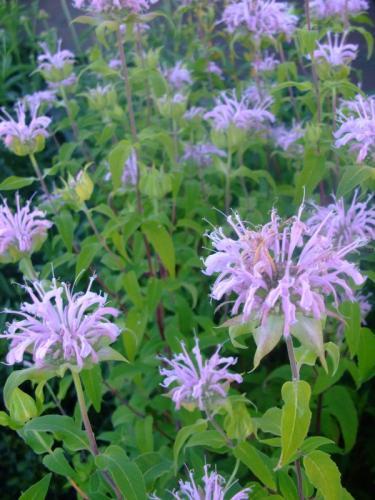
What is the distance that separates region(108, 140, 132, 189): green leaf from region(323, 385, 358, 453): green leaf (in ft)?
1.94

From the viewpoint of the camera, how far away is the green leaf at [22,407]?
84 cm

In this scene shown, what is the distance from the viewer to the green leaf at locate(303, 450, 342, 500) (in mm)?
704

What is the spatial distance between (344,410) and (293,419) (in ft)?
2.01

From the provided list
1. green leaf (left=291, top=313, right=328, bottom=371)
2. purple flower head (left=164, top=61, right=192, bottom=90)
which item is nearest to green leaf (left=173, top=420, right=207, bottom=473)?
green leaf (left=291, top=313, right=328, bottom=371)

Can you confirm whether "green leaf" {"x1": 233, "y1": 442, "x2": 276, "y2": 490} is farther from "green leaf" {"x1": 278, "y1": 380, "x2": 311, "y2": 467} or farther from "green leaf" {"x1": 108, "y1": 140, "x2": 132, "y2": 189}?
"green leaf" {"x1": 108, "y1": 140, "x2": 132, "y2": 189}

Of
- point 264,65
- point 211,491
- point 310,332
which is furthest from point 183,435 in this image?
point 264,65

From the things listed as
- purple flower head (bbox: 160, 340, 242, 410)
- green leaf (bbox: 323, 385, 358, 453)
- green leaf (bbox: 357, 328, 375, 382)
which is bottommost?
green leaf (bbox: 323, 385, 358, 453)

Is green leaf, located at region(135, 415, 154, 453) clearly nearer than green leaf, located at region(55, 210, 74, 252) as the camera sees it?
Yes

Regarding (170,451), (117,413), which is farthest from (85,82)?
(170,451)

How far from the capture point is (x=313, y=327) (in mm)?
658

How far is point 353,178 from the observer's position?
100cm

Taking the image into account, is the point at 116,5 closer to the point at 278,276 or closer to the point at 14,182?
the point at 14,182

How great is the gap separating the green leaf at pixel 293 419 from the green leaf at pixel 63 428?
28 cm

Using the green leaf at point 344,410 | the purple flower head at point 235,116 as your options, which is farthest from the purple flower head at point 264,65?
the green leaf at point 344,410
